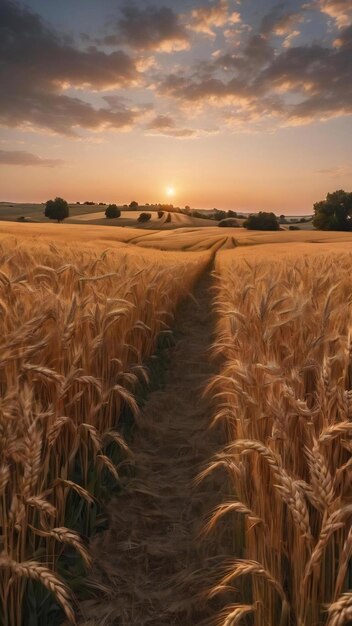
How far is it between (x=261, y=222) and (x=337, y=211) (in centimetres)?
1136

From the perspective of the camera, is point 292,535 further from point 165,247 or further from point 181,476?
point 165,247

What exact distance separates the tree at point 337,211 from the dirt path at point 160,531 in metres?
66.1

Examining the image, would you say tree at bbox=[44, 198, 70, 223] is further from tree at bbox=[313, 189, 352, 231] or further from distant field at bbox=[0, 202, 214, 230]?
tree at bbox=[313, 189, 352, 231]

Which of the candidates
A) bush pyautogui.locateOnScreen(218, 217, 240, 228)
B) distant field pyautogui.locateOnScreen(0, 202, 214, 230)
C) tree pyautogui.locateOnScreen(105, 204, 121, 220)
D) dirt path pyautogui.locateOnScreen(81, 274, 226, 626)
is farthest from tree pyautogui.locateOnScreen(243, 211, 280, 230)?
dirt path pyautogui.locateOnScreen(81, 274, 226, 626)

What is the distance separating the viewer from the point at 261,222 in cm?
6388

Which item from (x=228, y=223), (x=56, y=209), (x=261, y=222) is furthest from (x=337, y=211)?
(x=56, y=209)

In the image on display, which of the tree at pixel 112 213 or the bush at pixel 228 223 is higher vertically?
the tree at pixel 112 213

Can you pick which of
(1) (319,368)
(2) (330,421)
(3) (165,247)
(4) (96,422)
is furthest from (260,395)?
(3) (165,247)

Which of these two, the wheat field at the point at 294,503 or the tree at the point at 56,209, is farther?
the tree at the point at 56,209

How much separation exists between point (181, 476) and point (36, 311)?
154 cm

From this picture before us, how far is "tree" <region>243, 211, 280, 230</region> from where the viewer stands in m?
63.7

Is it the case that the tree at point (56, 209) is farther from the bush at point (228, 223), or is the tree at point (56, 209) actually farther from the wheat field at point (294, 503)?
the wheat field at point (294, 503)

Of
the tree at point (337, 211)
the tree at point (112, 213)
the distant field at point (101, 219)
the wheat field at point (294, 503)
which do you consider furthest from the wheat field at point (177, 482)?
the tree at point (112, 213)

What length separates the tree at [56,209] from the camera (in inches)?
3022
